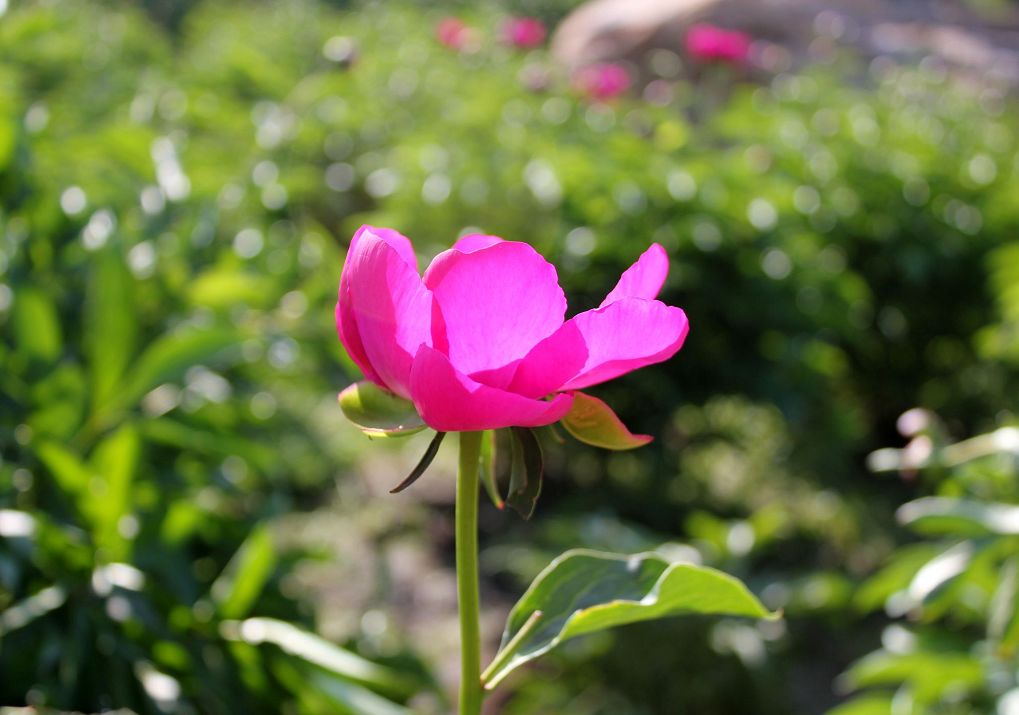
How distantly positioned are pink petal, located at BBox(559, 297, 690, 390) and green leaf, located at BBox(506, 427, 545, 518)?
0.15 ft

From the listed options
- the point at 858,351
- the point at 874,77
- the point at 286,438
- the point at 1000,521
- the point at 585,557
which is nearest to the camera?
the point at 585,557

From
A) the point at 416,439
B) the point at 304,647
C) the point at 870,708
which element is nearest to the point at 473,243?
the point at 304,647

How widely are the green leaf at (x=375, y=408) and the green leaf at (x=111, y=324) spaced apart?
43.2 inches

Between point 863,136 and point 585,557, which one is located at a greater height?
point 585,557

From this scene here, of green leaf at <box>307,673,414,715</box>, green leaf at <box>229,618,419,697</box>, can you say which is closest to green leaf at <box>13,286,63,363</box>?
green leaf at <box>229,618,419,697</box>

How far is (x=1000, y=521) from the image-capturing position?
153cm

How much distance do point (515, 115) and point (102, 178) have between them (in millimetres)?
2557

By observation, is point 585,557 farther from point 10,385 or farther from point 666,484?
point 666,484

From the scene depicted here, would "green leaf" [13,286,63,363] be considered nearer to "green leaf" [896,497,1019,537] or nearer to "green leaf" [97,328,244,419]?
"green leaf" [97,328,244,419]

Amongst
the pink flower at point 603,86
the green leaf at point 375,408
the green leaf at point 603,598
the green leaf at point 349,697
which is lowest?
the pink flower at point 603,86

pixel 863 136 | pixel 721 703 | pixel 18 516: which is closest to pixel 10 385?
pixel 18 516

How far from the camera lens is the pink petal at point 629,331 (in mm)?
580

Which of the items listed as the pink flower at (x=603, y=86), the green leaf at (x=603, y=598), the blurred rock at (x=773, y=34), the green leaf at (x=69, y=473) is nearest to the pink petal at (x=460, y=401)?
the green leaf at (x=603, y=598)

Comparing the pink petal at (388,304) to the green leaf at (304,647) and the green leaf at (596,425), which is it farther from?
the green leaf at (304,647)
